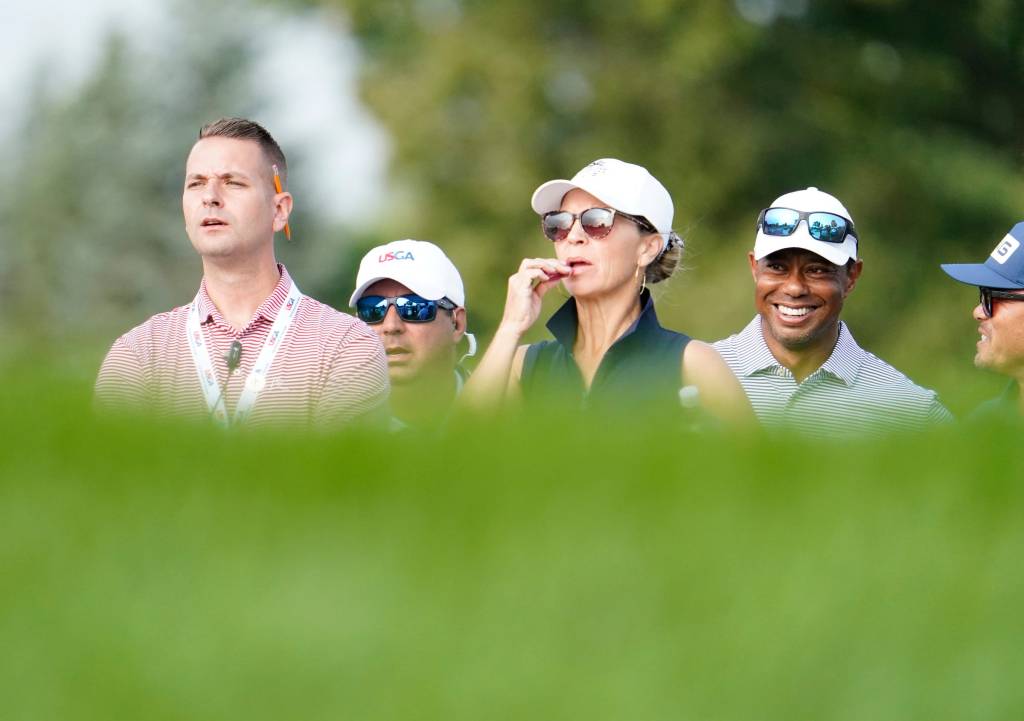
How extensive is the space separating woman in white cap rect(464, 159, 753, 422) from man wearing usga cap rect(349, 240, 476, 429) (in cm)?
63

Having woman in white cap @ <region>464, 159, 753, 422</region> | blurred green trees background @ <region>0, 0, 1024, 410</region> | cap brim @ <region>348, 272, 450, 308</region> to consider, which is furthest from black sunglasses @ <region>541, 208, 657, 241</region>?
blurred green trees background @ <region>0, 0, 1024, 410</region>

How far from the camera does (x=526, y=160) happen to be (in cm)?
3441

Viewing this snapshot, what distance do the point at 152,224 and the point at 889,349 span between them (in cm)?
2507

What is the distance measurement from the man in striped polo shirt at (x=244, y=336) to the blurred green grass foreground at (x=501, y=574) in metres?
2.24

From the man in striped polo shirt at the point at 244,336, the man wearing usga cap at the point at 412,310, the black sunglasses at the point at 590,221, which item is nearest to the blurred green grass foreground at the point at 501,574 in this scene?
the man in striped polo shirt at the point at 244,336

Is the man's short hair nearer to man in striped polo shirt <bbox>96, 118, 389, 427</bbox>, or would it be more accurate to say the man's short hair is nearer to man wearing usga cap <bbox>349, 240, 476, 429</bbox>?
man in striped polo shirt <bbox>96, 118, 389, 427</bbox>

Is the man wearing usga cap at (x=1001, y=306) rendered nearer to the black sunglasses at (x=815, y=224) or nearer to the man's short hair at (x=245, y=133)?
the black sunglasses at (x=815, y=224)

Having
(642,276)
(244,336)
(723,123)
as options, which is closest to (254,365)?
(244,336)

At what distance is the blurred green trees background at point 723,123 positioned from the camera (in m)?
31.1

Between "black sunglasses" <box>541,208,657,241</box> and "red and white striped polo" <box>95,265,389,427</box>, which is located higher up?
"black sunglasses" <box>541,208,657,241</box>

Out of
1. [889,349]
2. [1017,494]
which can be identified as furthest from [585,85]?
[1017,494]

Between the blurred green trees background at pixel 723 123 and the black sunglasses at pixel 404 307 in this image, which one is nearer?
the black sunglasses at pixel 404 307

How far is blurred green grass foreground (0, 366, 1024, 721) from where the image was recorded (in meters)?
2.02

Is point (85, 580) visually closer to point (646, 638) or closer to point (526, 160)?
point (646, 638)
